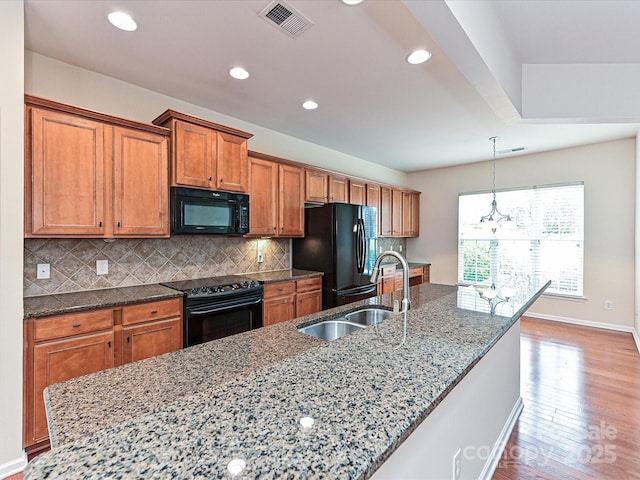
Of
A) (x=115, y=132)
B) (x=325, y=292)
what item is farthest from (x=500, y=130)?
(x=115, y=132)

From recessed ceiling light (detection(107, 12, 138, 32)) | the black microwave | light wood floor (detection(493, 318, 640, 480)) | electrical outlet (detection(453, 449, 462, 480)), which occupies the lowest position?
light wood floor (detection(493, 318, 640, 480))

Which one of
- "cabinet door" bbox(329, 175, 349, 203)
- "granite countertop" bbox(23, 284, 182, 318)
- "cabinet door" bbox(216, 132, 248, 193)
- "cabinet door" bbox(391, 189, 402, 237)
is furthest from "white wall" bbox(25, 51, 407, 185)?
"cabinet door" bbox(391, 189, 402, 237)

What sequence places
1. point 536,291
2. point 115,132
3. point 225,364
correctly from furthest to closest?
point 115,132 < point 536,291 < point 225,364

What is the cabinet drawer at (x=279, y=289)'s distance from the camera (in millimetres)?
3331

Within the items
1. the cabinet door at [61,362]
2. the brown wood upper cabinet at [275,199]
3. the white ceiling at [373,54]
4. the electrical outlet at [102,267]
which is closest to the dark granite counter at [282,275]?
the brown wood upper cabinet at [275,199]

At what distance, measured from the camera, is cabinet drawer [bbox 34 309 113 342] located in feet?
6.45

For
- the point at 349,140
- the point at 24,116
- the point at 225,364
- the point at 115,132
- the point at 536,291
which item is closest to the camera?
the point at 225,364

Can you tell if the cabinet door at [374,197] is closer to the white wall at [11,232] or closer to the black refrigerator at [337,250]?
the black refrigerator at [337,250]

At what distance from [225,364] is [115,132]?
225 cm

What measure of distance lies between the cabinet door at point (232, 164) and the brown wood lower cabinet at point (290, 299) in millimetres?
1102

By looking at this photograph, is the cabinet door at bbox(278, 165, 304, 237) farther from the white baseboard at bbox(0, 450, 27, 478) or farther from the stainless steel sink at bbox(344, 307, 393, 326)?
the white baseboard at bbox(0, 450, 27, 478)

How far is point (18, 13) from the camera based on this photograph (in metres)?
1.88

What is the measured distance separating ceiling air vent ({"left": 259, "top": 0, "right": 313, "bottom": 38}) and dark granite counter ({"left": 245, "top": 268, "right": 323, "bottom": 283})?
223cm

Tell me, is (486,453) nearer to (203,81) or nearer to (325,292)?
(325,292)
